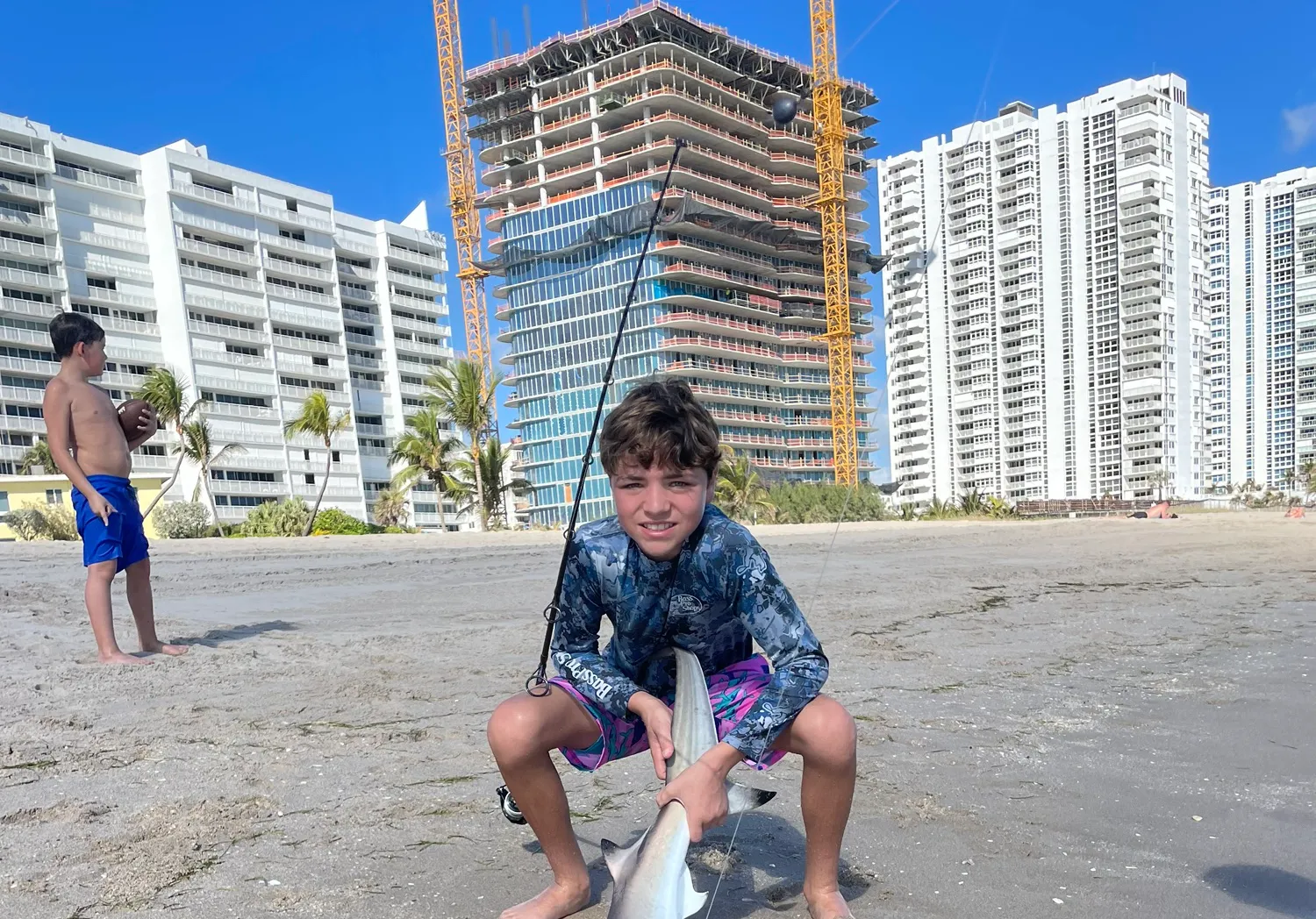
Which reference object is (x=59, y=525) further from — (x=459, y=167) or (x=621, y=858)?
(x=459, y=167)

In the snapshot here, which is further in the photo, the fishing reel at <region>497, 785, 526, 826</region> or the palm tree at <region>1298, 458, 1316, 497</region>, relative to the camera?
the palm tree at <region>1298, 458, 1316, 497</region>

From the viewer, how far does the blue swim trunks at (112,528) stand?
16.8 ft

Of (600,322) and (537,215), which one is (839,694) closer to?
(600,322)

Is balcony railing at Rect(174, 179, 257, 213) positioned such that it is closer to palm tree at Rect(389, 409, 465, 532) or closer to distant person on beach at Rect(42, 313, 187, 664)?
palm tree at Rect(389, 409, 465, 532)

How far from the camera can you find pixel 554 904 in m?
2.09

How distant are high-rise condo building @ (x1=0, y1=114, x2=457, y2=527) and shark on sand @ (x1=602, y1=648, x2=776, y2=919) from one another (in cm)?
6397

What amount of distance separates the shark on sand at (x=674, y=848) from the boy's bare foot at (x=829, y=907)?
39 cm

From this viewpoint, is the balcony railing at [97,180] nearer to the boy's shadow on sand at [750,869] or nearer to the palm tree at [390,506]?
the palm tree at [390,506]

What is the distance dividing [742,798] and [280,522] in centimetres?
2968

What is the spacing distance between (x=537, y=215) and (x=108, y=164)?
102ft

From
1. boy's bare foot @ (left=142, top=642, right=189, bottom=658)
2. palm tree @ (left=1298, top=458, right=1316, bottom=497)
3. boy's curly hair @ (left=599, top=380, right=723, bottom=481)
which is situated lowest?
palm tree @ (left=1298, top=458, right=1316, bottom=497)

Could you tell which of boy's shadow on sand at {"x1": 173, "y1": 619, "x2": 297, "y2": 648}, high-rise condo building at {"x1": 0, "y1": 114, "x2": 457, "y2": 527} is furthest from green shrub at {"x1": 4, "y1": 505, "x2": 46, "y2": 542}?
high-rise condo building at {"x1": 0, "y1": 114, "x2": 457, "y2": 527}

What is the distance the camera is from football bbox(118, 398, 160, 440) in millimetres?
5453

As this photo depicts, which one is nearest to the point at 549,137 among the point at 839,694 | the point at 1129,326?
the point at 1129,326
